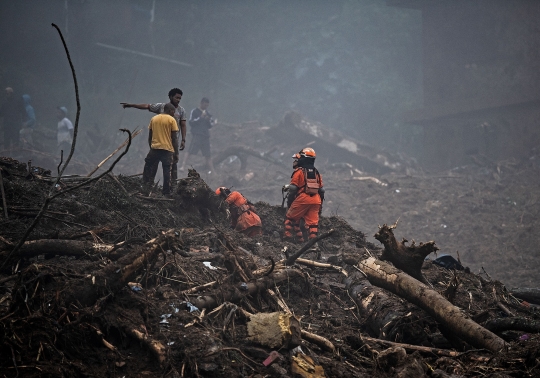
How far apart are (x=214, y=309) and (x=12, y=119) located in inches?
554

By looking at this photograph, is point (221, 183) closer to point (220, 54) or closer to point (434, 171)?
point (434, 171)

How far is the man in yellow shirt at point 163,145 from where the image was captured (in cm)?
659

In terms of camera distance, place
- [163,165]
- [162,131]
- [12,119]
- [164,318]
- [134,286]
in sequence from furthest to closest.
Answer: [12,119]
[163,165]
[162,131]
[134,286]
[164,318]

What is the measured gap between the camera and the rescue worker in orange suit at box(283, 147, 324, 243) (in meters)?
6.94

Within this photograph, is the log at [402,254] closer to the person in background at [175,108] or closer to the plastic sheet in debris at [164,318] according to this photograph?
the plastic sheet in debris at [164,318]

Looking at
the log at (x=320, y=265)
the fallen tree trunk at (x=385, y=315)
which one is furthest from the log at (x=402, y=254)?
the log at (x=320, y=265)

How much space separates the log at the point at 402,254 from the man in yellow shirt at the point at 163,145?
3.70 m

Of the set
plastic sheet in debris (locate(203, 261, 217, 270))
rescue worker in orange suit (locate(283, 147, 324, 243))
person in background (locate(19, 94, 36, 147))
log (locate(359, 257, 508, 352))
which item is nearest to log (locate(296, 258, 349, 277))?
log (locate(359, 257, 508, 352))

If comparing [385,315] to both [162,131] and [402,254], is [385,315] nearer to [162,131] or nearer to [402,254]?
[402,254]

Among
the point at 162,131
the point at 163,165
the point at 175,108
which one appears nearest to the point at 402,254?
the point at 163,165

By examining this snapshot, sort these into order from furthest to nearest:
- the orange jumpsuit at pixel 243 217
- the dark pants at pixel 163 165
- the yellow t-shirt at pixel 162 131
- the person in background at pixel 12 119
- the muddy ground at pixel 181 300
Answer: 1. the person in background at pixel 12 119
2. the orange jumpsuit at pixel 243 217
3. the dark pants at pixel 163 165
4. the yellow t-shirt at pixel 162 131
5. the muddy ground at pixel 181 300

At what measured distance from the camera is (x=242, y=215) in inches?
273

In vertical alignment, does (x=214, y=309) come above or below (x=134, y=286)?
below

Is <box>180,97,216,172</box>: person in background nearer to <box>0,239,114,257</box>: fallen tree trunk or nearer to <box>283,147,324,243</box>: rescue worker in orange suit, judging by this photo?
<box>283,147,324,243</box>: rescue worker in orange suit
